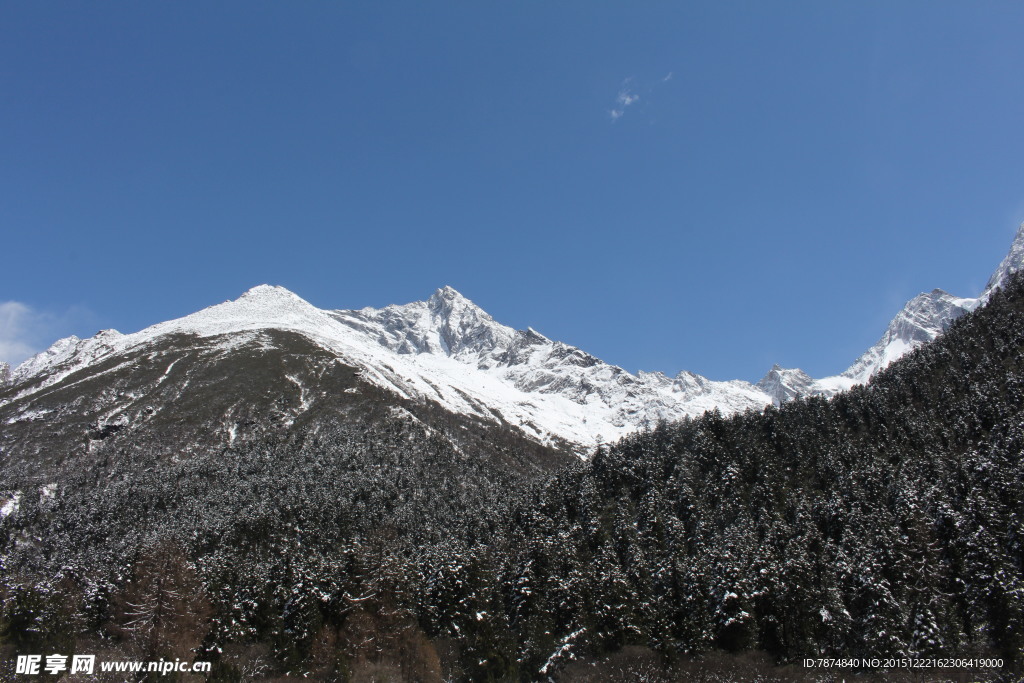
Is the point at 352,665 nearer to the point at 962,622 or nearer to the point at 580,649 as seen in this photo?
the point at 580,649

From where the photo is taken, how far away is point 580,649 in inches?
2356

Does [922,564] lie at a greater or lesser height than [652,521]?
lesser

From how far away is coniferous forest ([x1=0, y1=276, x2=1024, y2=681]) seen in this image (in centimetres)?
5256

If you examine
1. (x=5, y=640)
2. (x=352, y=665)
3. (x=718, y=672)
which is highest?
(x=5, y=640)

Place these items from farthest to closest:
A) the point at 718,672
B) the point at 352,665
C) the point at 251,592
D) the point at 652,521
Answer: the point at 652,521 < the point at 251,592 < the point at 718,672 < the point at 352,665

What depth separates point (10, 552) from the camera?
122188 mm

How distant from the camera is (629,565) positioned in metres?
73.7

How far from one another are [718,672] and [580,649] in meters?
13.7

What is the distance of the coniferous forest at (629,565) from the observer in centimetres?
5256

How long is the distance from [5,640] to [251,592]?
23.7m

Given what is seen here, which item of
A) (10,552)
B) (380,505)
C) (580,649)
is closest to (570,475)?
(380,505)

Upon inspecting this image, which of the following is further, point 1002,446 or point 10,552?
point 10,552

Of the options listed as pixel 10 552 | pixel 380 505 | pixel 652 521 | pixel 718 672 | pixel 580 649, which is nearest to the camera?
pixel 718 672

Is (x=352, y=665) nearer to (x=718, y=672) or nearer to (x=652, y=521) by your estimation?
(x=718, y=672)
